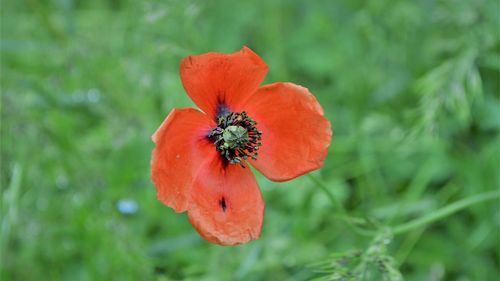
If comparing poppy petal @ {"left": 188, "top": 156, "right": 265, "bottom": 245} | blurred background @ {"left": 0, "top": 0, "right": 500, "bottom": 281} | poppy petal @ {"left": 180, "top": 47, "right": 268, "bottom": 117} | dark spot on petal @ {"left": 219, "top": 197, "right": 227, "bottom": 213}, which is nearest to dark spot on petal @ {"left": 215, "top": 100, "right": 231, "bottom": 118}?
poppy petal @ {"left": 180, "top": 47, "right": 268, "bottom": 117}

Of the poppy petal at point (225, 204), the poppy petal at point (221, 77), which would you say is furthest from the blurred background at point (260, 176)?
the poppy petal at point (221, 77)

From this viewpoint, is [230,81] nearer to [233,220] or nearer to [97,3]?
[233,220]

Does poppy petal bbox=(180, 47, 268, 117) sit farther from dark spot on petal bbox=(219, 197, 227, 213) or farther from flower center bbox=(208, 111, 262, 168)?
dark spot on petal bbox=(219, 197, 227, 213)

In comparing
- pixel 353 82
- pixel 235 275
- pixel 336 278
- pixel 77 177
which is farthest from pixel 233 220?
pixel 353 82

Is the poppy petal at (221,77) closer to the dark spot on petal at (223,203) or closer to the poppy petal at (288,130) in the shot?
the poppy petal at (288,130)

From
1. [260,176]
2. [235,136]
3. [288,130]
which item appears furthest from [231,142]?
[260,176]

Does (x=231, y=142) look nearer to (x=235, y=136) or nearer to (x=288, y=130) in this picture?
(x=235, y=136)
